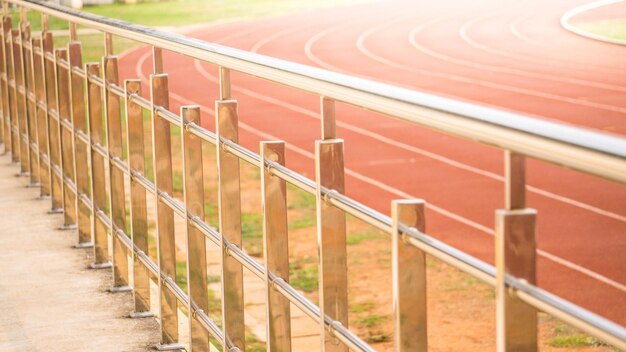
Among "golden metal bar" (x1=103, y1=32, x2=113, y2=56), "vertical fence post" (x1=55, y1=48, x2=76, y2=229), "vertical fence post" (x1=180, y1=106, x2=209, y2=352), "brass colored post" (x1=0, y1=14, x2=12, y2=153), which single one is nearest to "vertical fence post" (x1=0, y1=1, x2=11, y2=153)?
"brass colored post" (x1=0, y1=14, x2=12, y2=153)

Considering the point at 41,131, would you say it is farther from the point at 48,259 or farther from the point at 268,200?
the point at 268,200

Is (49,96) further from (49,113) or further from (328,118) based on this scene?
(328,118)

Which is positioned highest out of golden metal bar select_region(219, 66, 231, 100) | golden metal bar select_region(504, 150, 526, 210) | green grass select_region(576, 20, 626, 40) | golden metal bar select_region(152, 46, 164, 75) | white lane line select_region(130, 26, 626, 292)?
golden metal bar select_region(504, 150, 526, 210)

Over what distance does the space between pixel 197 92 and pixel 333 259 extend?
1667 centimetres

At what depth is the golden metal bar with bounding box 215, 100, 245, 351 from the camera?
3.37 m

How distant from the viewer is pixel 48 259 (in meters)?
5.54

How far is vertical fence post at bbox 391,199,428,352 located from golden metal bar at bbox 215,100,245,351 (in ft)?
4.07

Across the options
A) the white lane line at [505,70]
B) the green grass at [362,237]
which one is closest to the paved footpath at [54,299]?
the green grass at [362,237]

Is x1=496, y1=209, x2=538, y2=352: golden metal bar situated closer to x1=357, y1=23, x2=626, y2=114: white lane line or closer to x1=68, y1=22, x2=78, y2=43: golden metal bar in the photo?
x1=68, y1=22, x2=78, y2=43: golden metal bar

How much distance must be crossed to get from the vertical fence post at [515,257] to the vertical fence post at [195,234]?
211cm

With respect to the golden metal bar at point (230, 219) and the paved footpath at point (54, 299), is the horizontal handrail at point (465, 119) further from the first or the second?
the paved footpath at point (54, 299)

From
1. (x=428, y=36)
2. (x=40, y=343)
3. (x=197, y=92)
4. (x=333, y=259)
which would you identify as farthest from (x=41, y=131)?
(x=428, y=36)

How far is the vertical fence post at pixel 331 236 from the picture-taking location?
2529 millimetres

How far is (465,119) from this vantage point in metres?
1.82
